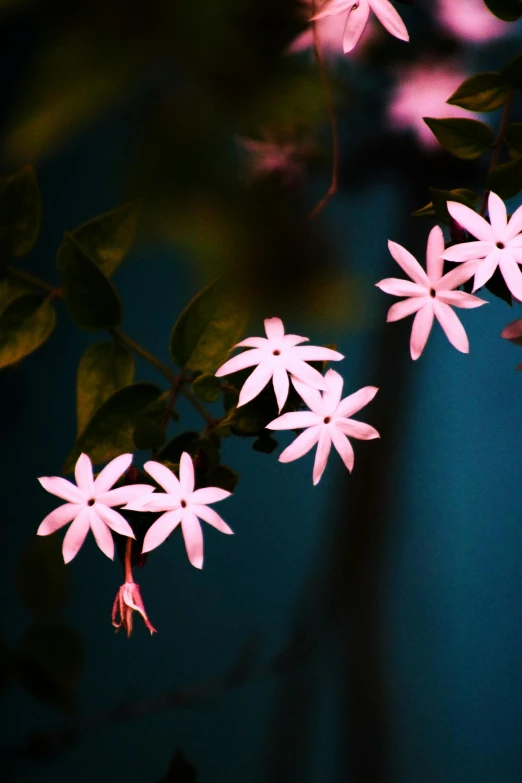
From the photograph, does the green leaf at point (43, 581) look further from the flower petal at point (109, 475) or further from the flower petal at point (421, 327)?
the flower petal at point (421, 327)

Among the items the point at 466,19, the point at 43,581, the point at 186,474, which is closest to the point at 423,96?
the point at 466,19

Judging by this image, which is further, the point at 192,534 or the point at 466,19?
the point at 466,19

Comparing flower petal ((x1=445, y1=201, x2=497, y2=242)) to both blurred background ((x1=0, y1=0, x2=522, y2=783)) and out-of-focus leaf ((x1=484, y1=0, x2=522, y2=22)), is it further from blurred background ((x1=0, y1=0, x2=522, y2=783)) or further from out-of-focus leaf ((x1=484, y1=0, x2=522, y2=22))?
blurred background ((x1=0, y1=0, x2=522, y2=783))

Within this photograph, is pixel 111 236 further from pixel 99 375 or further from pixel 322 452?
pixel 322 452

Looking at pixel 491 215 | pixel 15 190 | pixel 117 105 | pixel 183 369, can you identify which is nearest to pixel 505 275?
pixel 491 215

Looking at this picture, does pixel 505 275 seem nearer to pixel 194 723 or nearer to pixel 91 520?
pixel 91 520
